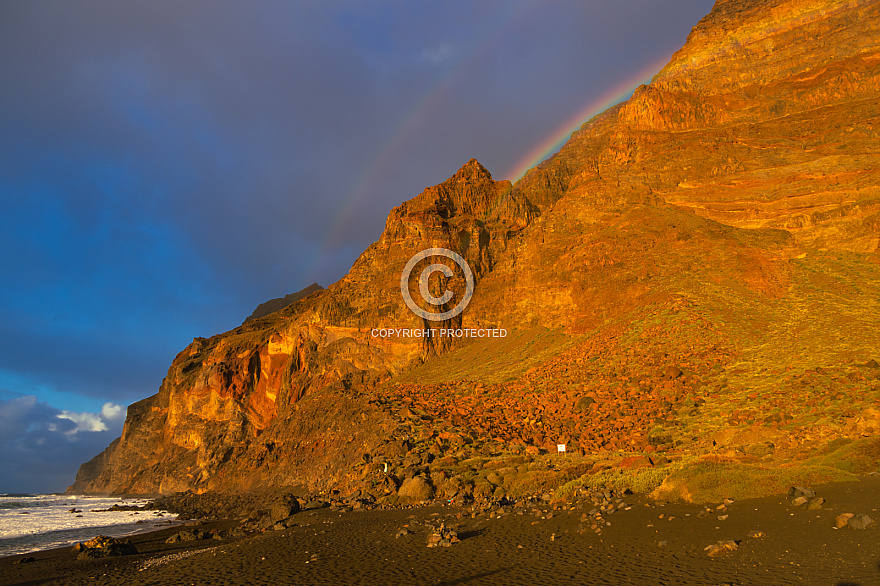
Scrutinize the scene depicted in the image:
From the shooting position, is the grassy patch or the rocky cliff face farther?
the rocky cliff face

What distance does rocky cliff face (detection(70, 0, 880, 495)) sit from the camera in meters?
34.7

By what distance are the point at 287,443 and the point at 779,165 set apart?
196 ft

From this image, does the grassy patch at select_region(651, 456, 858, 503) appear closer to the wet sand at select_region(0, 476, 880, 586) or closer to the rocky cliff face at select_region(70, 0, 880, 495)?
the wet sand at select_region(0, 476, 880, 586)

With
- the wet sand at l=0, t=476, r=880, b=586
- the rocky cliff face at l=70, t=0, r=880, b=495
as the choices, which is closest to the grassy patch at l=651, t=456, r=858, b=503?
the wet sand at l=0, t=476, r=880, b=586

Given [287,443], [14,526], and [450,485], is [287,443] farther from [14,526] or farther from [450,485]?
[450,485]

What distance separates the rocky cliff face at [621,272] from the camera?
34688mm

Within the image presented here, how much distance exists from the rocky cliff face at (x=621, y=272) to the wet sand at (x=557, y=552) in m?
10.7

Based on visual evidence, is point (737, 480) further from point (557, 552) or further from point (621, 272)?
point (621, 272)

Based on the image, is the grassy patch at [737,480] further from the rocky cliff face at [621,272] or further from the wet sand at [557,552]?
the rocky cliff face at [621,272]

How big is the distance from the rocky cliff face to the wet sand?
10713 millimetres

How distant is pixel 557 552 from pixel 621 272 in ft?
124

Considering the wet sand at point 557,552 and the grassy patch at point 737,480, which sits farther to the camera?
the grassy patch at point 737,480

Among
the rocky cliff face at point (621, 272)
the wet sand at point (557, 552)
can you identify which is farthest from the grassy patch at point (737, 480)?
the rocky cliff face at point (621, 272)

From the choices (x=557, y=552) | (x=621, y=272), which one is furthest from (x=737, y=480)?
(x=621, y=272)
